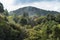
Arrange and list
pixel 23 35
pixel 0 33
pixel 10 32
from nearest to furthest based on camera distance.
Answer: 1. pixel 0 33
2. pixel 10 32
3. pixel 23 35

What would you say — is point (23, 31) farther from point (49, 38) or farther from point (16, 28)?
point (49, 38)

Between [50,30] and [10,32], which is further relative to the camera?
[50,30]

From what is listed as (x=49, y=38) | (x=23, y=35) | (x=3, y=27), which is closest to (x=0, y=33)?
(x=3, y=27)

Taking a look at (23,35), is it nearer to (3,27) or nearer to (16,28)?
(16,28)

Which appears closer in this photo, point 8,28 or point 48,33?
point 8,28

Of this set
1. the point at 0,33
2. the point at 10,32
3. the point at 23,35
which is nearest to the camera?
the point at 0,33

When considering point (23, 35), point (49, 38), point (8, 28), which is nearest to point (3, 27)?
point (8, 28)

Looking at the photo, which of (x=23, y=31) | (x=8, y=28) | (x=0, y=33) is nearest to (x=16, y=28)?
(x=23, y=31)
